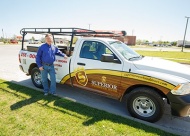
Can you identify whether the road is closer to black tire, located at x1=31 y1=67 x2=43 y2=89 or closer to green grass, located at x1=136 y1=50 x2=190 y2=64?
black tire, located at x1=31 y1=67 x2=43 y2=89

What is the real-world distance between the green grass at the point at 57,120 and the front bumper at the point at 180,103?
53cm

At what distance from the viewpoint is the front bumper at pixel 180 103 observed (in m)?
3.51

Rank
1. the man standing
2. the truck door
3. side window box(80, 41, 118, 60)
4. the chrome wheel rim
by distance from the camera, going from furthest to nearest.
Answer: the man standing, side window box(80, 41, 118, 60), the truck door, the chrome wheel rim

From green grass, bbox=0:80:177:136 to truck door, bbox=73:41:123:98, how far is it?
0.61 m

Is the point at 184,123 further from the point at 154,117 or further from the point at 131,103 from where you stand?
the point at 131,103

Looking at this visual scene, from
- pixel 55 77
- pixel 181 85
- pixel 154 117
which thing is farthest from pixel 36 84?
pixel 181 85

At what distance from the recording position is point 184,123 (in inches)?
161

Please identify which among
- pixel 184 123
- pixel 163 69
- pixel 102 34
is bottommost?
pixel 184 123

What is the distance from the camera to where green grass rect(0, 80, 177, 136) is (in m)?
3.50

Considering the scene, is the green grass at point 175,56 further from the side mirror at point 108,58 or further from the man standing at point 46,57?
the man standing at point 46,57

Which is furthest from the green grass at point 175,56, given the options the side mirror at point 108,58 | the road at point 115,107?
the side mirror at point 108,58

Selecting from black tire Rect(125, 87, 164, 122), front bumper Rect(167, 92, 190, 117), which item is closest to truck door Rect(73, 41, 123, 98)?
black tire Rect(125, 87, 164, 122)

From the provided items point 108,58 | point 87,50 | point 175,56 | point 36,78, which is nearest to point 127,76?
point 108,58

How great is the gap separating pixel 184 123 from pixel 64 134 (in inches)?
113
